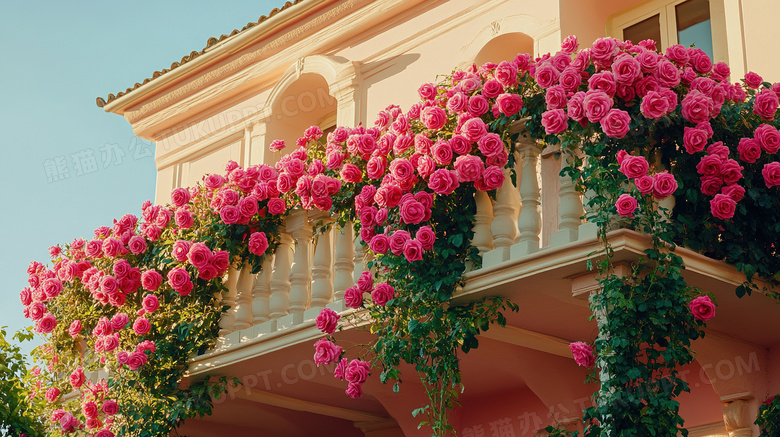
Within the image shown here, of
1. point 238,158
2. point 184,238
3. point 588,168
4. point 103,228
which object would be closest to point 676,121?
point 588,168

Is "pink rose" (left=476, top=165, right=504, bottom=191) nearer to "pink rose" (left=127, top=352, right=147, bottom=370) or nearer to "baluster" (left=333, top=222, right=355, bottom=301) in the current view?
"baluster" (left=333, top=222, right=355, bottom=301)

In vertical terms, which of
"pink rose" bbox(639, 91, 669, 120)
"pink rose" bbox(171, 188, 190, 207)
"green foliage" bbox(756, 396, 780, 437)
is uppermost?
"pink rose" bbox(171, 188, 190, 207)

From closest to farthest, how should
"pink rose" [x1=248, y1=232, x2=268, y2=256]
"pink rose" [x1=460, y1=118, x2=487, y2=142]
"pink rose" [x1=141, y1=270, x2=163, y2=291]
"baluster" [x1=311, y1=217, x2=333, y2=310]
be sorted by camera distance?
"pink rose" [x1=460, y1=118, x2=487, y2=142], "baluster" [x1=311, y1=217, x2=333, y2=310], "pink rose" [x1=248, y1=232, x2=268, y2=256], "pink rose" [x1=141, y1=270, x2=163, y2=291]

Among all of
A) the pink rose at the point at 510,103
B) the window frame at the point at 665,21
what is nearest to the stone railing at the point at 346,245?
the pink rose at the point at 510,103

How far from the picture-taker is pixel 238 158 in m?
11.7

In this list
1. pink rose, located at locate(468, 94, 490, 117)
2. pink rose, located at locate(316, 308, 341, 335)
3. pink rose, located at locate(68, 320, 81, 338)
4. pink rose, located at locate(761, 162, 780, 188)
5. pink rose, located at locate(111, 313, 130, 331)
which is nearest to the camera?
pink rose, located at locate(761, 162, 780, 188)

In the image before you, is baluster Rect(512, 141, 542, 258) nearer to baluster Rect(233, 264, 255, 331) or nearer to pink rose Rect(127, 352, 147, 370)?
baluster Rect(233, 264, 255, 331)

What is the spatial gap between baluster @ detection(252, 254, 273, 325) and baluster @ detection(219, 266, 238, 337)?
0.91 feet

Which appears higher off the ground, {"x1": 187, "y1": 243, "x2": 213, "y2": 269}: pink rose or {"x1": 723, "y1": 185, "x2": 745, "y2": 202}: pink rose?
{"x1": 187, "y1": 243, "x2": 213, "y2": 269}: pink rose

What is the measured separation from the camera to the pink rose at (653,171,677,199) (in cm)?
562

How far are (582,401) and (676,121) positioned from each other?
258 centimetres

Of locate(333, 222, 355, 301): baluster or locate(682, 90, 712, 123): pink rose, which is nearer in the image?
locate(682, 90, 712, 123): pink rose

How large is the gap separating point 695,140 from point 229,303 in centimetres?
413

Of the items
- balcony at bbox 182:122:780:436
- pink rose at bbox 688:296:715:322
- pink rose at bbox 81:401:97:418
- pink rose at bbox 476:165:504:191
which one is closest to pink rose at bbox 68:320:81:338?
pink rose at bbox 81:401:97:418
